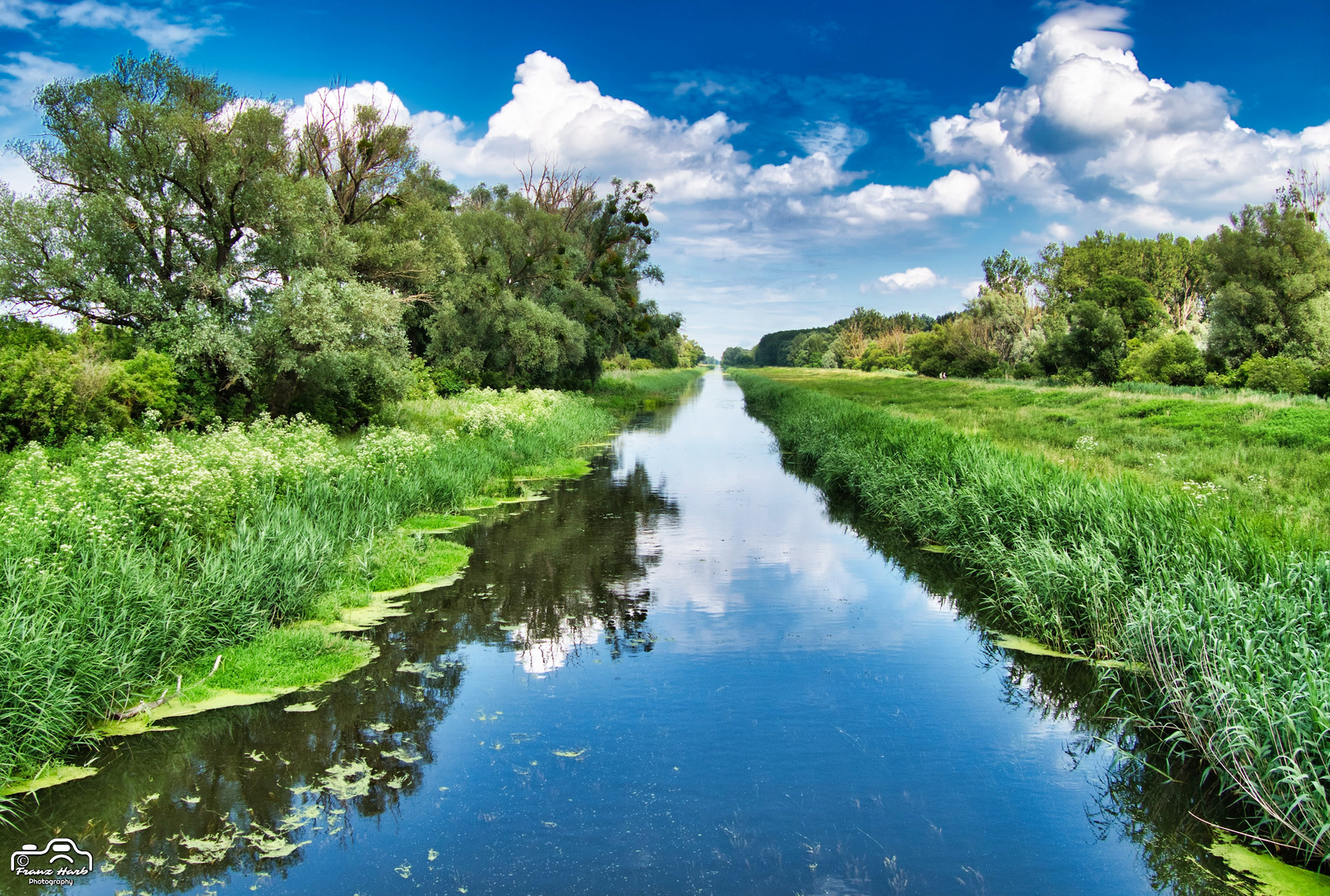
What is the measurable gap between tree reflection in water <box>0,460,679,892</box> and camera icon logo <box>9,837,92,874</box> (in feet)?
0.26

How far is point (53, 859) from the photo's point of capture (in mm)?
4750

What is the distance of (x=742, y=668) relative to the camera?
8.30 meters

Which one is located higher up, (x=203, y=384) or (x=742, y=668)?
(x=203, y=384)

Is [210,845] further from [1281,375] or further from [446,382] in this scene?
[1281,375]

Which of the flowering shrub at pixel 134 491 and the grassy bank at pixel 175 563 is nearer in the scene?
the grassy bank at pixel 175 563

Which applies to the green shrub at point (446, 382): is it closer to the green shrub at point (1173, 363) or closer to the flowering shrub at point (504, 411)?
the flowering shrub at point (504, 411)

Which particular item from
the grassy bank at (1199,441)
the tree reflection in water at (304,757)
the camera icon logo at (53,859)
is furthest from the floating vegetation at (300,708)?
the grassy bank at (1199,441)

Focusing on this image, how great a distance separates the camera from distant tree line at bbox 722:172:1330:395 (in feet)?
119

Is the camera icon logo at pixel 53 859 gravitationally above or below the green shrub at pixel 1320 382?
below

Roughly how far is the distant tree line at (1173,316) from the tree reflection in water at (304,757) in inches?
1305

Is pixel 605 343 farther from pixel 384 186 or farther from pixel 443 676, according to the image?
pixel 443 676

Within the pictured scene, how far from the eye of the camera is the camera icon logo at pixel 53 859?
15.4 ft

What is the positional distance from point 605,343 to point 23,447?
3274cm

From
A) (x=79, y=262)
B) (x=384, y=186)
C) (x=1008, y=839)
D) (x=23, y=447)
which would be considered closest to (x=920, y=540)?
(x=1008, y=839)
